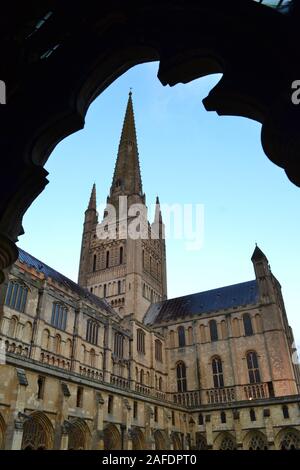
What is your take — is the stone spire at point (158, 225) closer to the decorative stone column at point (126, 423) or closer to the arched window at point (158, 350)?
the arched window at point (158, 350)

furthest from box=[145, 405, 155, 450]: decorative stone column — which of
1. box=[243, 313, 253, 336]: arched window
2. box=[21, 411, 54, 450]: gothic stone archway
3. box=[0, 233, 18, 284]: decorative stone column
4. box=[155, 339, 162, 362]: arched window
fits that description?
box=[0, 233, 18, 284]: decorative stone column

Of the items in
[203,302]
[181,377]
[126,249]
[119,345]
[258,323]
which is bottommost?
[181,377]

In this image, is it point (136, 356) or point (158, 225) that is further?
point (158, 225)

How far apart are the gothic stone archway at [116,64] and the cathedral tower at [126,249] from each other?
46.4 m

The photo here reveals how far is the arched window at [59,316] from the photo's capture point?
33.7 metres

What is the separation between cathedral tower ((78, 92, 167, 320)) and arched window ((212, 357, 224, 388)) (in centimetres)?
1216

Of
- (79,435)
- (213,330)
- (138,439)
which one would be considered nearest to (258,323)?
(213,330)

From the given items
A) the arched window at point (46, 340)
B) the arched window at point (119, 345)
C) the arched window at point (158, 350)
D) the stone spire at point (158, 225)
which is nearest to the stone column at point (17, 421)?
the arched window at point (46, 340)

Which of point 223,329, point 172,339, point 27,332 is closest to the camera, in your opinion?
point 27,332

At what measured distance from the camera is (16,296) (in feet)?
101

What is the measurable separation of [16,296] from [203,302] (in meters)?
29.7

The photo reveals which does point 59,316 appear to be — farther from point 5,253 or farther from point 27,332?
point 5,253

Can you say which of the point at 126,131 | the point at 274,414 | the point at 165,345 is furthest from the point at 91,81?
the point at 126,131

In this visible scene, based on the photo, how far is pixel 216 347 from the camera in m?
45.4
